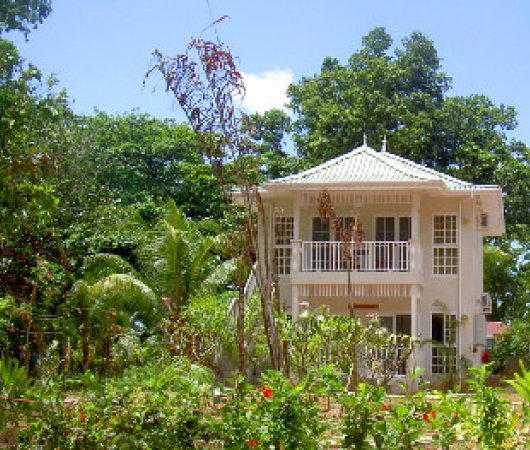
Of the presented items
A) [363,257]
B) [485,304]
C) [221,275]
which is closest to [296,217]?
[363,257]

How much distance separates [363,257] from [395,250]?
823 mm

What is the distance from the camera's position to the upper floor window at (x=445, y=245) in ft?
73.2

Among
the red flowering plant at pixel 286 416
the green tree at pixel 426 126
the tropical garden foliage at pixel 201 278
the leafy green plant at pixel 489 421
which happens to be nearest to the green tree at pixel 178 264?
the tropical garden foliage at pixel 201 278

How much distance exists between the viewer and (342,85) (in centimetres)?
3216

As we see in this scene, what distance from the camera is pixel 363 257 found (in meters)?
21.9

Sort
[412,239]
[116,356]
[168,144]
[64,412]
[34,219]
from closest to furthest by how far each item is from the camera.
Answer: [64,412] < [34,219] < [116,356] < [412,239] < [168,144]

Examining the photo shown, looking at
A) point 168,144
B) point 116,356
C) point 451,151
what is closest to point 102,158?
point 168,144

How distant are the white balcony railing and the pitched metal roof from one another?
1424 millimetres

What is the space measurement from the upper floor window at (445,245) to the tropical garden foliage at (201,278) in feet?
15.6

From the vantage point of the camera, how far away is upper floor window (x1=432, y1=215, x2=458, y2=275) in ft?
73.2

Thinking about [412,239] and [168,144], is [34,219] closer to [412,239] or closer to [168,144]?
[412,239]

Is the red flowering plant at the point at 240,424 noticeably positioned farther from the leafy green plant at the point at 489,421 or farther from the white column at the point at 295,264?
the white column at the point at 295,264

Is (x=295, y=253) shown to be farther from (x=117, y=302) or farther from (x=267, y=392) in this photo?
(x=267, y=392)

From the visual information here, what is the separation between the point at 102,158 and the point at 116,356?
16.9 metres
